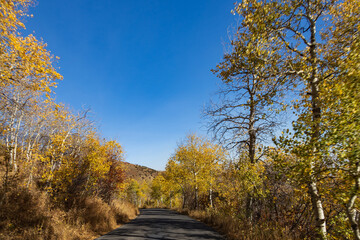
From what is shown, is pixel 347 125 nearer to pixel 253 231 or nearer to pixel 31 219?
pixel 253 231

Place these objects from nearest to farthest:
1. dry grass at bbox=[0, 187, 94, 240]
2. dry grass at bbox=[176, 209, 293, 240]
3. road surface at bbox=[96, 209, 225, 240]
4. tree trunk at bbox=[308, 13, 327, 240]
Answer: tree trunk at bbox=[308, 13, 327, 240] < dry grass at bbox=[176, 209, 293, 240] < dry grass at bbox=[0, 187, 94, 240] < road surface at bbox=[96, 209, 225, 240]

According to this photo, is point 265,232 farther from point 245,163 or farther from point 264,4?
point 264,4

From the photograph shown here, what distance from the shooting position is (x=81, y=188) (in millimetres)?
10547

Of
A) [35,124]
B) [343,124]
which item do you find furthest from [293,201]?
[35,124]

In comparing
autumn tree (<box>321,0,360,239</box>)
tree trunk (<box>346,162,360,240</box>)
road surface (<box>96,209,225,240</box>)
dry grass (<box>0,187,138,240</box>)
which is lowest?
road surface (<box>96,209,225,240</box>)

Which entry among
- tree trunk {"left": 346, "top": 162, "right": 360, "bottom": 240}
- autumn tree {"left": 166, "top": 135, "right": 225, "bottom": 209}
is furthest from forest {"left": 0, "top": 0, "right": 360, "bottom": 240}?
autumn tree {"left": 166, "top": 135, "right": 225, "bottom": 209}

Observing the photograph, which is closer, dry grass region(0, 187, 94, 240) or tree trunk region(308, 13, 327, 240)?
tree trunk region(308, 13, 327, 240)

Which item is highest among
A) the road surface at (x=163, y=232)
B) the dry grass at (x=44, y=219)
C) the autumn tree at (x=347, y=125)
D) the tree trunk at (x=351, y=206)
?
the autumn tree at (x=347, y=125)

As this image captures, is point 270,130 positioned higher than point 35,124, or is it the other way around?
point 35,124

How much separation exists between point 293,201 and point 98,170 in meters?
10.9

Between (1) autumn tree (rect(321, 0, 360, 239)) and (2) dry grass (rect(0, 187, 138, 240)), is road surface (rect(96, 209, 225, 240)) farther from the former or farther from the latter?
(1) autumn tree (rect(321, 0, 360, 239))

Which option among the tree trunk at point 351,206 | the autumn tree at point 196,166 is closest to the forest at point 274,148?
the tree trunk at point 351,206

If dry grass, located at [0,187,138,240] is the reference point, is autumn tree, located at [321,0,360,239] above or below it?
above

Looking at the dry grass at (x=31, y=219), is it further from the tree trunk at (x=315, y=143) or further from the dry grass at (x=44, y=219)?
the tree trunk at (x=315, y=143)
